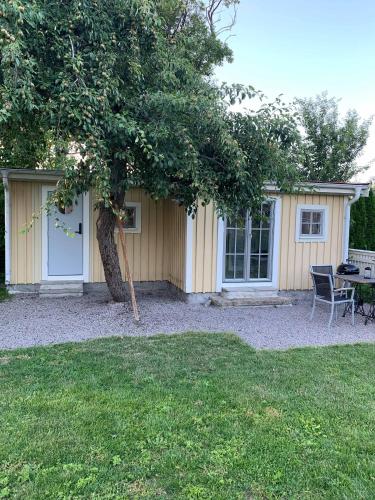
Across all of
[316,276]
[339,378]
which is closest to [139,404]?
[339,378]

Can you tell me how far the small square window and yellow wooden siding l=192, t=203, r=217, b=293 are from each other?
61.2 inches

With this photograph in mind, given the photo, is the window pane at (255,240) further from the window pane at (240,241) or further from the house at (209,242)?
the window pane at (240,241)

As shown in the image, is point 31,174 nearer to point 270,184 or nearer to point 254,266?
point 270,184

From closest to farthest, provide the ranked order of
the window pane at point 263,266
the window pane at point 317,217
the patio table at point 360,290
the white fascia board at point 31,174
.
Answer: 1. the patio table at point 360,290
2. the white fascia board at point 31,174
3. the window pane at point 263,266
4. the window pane at point 317,217

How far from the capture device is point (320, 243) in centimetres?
734

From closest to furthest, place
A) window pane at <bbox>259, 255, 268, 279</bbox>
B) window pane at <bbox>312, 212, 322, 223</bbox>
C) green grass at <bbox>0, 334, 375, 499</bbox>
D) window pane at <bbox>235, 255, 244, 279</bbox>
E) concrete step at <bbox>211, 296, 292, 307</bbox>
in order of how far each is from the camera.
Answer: green grass at <bbox>0, 334, 375, 499</bbox> → concrete step at <bbox>211, 296, 292, 307</bbox> → window pane at <bbox>235, 255, 244, 279</bbox> → window pane at <bbox>259, 255, 268, 279</bbox> → window pane at <bbox>312, 212, 322, 223</bbox>

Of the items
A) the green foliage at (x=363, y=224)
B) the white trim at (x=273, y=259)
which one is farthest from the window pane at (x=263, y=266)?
the green foliage at (x=363, y=224)

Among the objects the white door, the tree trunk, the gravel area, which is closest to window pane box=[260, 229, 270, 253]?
the gravel area

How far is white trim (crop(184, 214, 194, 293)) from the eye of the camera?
21.8 feet

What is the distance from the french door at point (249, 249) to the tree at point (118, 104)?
1897 millimetres

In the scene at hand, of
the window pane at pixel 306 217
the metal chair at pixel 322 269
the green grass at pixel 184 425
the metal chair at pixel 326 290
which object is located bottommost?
the green grass at pixel 184 425

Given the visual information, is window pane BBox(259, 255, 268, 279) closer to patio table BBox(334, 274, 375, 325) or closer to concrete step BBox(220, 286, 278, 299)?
concrete step BBox(220, 286, 278, 299)

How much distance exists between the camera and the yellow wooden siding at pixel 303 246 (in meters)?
7.16

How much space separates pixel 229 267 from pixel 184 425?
14.9ft
